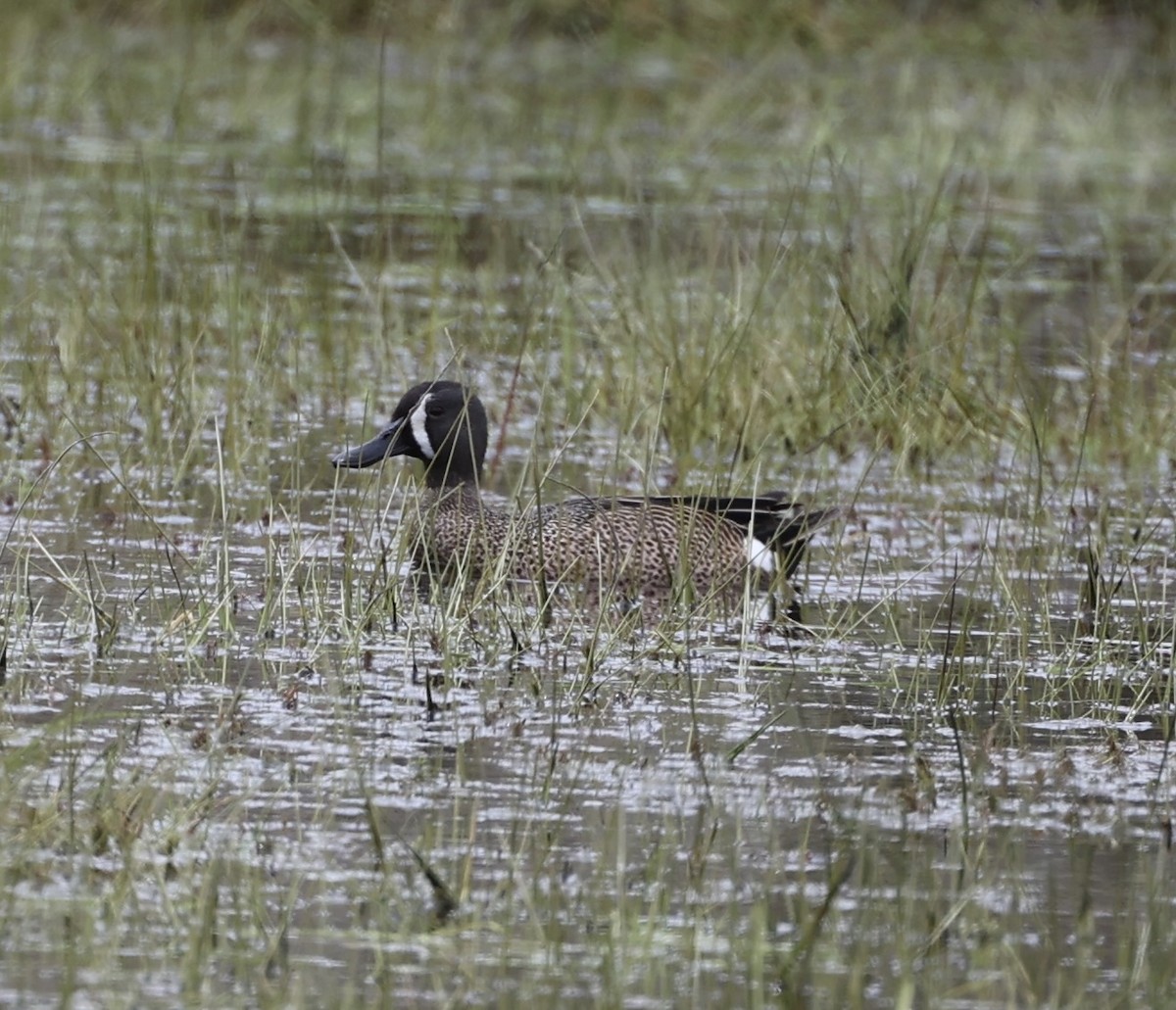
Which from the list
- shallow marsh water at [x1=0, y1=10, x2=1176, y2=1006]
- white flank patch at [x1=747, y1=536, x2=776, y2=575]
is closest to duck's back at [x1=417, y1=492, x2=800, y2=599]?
white flank patch at [x1=747, y1=536, x2=776, y2=575]

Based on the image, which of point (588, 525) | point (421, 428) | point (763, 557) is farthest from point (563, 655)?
point (421, 428)

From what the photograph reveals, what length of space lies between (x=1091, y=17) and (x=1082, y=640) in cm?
1679

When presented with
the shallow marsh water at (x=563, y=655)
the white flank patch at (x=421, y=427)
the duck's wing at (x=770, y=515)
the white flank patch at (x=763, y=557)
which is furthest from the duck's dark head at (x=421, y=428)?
the white flank patch at (x=763, y=557)

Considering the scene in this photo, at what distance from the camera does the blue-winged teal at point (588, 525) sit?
285 inches

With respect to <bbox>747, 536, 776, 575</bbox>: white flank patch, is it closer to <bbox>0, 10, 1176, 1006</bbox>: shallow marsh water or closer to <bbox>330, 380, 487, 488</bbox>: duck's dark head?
<bbox>0, 10, 1176, 1006</bbox>: shallow marsh water

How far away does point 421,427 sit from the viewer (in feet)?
25.9

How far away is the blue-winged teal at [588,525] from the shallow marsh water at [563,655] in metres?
0.16

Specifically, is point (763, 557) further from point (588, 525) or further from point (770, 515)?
point (588, 525)

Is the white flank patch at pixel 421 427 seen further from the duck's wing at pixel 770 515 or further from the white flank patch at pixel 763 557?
the white flank patch at pixel 763 557

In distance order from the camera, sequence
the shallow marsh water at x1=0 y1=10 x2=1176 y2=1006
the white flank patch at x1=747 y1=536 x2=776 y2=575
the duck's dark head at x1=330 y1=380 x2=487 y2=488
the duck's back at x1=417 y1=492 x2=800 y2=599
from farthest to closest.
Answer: the duck's dark head at x1=330 y1=380 x2=487 y2=488, the white flank patch at x1=747 y1=536 x2=776 y2=575, the duck's back at x1=417 y1=492 x2=800 y2=599, the shallow marsh water at x1=0 y1=10 x2=1176 y2=1006

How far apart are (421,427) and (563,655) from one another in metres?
1.86

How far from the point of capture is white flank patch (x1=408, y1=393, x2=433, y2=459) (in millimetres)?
7863

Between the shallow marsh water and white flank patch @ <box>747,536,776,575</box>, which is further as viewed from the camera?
white flank patch @ <box>747,536,776,575</box>

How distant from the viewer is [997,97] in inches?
750
